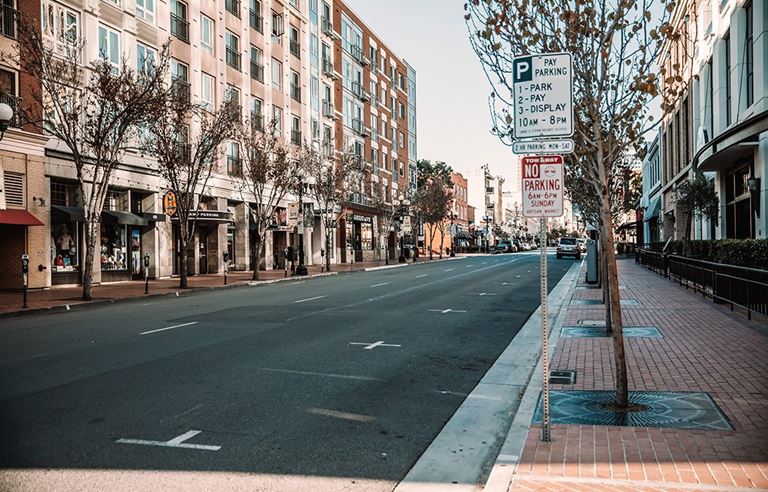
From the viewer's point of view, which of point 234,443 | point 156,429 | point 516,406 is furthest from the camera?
point 516,406

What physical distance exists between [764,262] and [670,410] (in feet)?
33.3

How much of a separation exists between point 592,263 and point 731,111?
9500 millimetres

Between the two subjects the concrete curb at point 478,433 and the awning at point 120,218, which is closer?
the concrete curb at point 478,433

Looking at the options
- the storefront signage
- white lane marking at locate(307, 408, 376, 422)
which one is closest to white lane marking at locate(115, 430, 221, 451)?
white lane marking at locate(307, 408, 376, 422)

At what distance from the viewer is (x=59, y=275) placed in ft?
83.6

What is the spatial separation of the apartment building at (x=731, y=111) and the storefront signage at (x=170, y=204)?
20206mm

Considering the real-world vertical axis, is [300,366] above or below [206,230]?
below

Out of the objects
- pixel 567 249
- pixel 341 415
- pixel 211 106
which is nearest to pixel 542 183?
pixel 341 415

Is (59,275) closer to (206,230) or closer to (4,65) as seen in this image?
(4,65)

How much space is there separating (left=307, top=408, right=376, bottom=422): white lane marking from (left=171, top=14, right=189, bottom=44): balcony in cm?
2968

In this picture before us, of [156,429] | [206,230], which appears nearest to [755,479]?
[156,429]

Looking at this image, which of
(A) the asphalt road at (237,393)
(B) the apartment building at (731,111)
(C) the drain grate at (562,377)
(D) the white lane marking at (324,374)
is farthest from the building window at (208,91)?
(C) the drain grate at (562,377)

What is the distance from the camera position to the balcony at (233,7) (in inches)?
1451

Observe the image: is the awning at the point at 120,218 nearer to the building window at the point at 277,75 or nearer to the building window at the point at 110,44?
the building window at the point at 110,44
